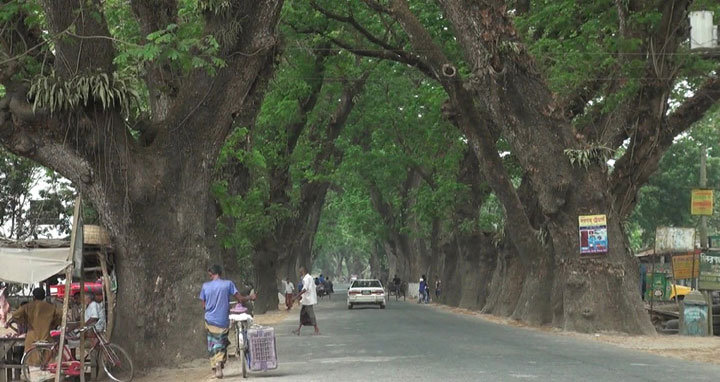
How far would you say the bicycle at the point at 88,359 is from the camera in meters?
14.0

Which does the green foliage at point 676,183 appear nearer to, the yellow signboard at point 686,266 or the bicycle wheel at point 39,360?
the yellow signboard at point 686,266

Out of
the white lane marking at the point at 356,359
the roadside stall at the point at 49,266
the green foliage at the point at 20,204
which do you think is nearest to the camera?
the roadside stall at the point at 49,266

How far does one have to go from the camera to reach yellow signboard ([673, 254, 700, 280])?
2384cm

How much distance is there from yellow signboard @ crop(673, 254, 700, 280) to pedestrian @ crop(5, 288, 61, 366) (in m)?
16.4

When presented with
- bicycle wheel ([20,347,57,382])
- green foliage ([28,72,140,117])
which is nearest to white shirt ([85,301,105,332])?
bicycle wheel ([20,347,57,382])

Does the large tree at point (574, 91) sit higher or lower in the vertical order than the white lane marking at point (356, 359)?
higher

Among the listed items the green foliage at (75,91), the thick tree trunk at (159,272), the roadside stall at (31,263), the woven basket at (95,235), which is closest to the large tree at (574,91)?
the thick tree trunk at (159,272)

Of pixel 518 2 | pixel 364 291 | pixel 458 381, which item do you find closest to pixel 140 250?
Result: pixel 458 381

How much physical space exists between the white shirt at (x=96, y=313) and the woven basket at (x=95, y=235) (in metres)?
1.09

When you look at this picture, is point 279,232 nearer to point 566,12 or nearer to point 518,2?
point 518,2

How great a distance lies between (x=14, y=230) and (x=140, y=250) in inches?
1244

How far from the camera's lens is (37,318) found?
47.6ft

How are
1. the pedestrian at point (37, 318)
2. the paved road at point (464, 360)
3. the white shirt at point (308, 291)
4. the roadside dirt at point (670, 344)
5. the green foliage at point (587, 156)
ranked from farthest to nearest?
the green foliage at point (587, 156) < the white shirt at point (308, 291) < the roadside dirt at point (670, 344) < the pedestrian at point (37, 318) < the paved road at point (464, 360)

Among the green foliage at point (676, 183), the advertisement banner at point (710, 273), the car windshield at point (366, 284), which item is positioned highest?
the green foliage at point (676, 183)
